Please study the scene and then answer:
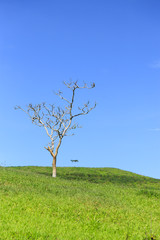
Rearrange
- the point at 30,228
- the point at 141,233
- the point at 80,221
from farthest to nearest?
the point at 80,221, the point at 141,233, the point at 30,228

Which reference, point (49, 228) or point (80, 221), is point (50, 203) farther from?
point (49, 228)

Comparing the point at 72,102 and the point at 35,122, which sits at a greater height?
the point at 72,102

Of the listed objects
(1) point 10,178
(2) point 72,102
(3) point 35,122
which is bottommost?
(1) point 10,178

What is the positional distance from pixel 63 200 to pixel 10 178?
8.36 m

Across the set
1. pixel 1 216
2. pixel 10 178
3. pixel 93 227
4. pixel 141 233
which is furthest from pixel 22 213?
pixel 10 178

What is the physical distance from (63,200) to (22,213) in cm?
372

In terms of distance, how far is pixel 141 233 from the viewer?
37.4ft

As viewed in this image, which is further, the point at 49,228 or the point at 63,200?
the point at 63,200

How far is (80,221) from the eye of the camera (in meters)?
12.2

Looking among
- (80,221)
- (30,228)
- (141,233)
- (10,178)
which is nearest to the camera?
(30,228)

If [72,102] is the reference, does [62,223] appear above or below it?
below

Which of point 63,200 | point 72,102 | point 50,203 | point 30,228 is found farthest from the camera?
point 72,102

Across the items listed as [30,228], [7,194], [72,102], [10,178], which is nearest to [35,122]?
[72,102]

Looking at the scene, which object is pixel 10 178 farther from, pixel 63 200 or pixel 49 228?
pixel 49 228
